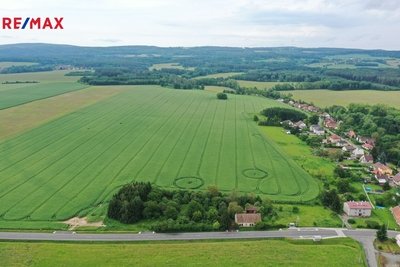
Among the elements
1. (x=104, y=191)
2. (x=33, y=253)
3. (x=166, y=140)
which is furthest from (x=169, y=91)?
(x=33, y=253)

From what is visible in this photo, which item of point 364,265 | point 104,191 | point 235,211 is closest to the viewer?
point 364,265

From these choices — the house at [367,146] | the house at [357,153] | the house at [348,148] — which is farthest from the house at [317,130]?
the house at [357,153]

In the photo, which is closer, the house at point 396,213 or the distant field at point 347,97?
the house at point 396,213

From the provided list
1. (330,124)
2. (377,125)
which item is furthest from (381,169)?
(330,124)

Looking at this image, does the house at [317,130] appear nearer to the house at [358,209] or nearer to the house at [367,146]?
the house at [367,146]

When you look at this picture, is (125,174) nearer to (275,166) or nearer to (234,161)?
(234,161)

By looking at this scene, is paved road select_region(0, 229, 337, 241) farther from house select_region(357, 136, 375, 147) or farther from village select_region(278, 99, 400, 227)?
house select_region(357, 136, 375, 147)

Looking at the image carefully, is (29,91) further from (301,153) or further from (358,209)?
(358,209)
